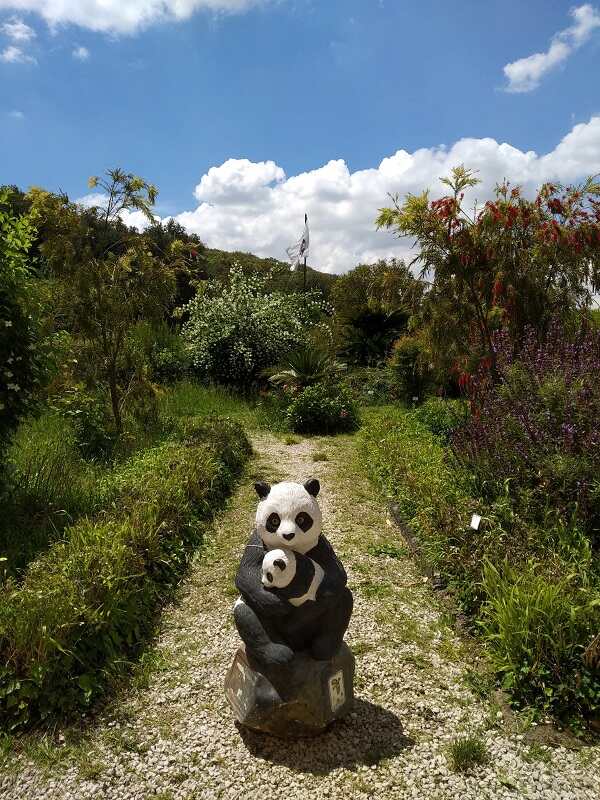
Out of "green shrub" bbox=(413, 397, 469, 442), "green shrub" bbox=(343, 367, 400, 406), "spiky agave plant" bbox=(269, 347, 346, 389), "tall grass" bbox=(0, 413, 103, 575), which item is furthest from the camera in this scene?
"green shrub" bbox=(343, 367, 400, 406)

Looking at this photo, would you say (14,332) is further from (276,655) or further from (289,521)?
(276,655)

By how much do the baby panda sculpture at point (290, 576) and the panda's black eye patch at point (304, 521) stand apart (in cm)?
12

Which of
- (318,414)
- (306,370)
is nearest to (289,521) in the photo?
(318,414)

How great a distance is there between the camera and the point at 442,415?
885 cm

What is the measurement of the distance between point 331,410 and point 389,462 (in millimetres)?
3031

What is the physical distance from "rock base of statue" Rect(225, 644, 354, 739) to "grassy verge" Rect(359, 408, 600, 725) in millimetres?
931

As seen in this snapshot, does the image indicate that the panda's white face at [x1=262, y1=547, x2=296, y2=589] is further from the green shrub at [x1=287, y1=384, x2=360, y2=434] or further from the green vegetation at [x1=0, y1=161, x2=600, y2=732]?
the green shrub at [x1=287, y1=384, x2=360, y2=434]

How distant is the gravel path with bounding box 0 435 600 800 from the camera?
→ 2334 millimetres

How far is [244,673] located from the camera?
2.62 meters

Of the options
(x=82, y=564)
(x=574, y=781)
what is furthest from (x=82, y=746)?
(x=574, y=781)

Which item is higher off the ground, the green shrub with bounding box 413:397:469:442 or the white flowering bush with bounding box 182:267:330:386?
the white flowering bush with bounding box 182:267:330:386

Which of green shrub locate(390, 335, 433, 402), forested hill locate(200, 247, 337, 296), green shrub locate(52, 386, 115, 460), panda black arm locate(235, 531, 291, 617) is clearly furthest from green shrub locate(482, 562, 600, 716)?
forested hill locate(200, 247, 337, 296)

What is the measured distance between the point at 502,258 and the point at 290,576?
18.8 ft

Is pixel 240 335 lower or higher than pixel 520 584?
higher
